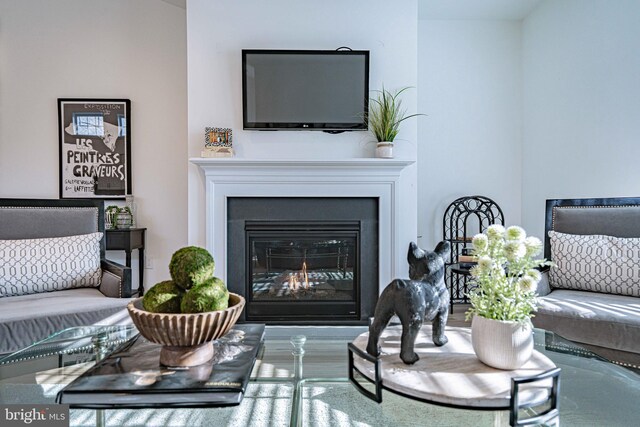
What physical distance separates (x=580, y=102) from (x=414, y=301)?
110 inches

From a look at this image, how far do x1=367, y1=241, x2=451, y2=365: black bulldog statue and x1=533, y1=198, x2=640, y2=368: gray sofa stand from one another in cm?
73

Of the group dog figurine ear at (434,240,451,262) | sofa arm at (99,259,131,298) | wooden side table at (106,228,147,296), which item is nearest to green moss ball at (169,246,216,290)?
dog figurine ear at (434,240,451,262)

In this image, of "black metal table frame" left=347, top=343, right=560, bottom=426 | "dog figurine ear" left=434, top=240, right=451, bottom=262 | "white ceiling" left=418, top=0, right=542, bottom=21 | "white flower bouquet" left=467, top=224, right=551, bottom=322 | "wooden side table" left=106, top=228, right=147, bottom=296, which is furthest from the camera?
"white ceiling" left=418, top=0, right=542, bottom=21

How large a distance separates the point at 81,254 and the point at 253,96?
151cm

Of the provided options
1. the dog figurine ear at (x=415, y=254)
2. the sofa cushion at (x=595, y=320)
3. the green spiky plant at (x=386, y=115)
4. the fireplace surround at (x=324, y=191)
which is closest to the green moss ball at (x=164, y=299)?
the dog figurine ear at (x=415, y=254)

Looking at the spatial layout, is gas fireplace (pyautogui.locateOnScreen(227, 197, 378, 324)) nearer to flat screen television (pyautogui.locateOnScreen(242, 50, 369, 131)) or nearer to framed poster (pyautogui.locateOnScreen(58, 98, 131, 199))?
flat screen television (pyautogui.locateOnScreen(242, 50, 369, 131))

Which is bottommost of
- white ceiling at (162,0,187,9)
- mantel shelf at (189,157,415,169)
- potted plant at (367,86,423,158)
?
mantel shelf at (189,157,415,169)

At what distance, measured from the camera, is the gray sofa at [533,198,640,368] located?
1.63m

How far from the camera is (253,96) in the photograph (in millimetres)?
2697

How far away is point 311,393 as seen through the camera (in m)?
1.09

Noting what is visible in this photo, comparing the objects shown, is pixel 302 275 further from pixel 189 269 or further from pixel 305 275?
pixel 189 269

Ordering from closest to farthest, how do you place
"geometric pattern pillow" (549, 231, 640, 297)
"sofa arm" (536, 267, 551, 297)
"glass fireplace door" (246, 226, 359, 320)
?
"geometric pattern pillow" (549, 231, 640, 297) < "sofa arm" (536, 267, 551, 297) < "glass fireplace door" (246, 226, 359, 320)

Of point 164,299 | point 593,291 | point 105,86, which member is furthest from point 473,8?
point 164,299

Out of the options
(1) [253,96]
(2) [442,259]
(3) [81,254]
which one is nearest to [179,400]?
(2) [442,259]
